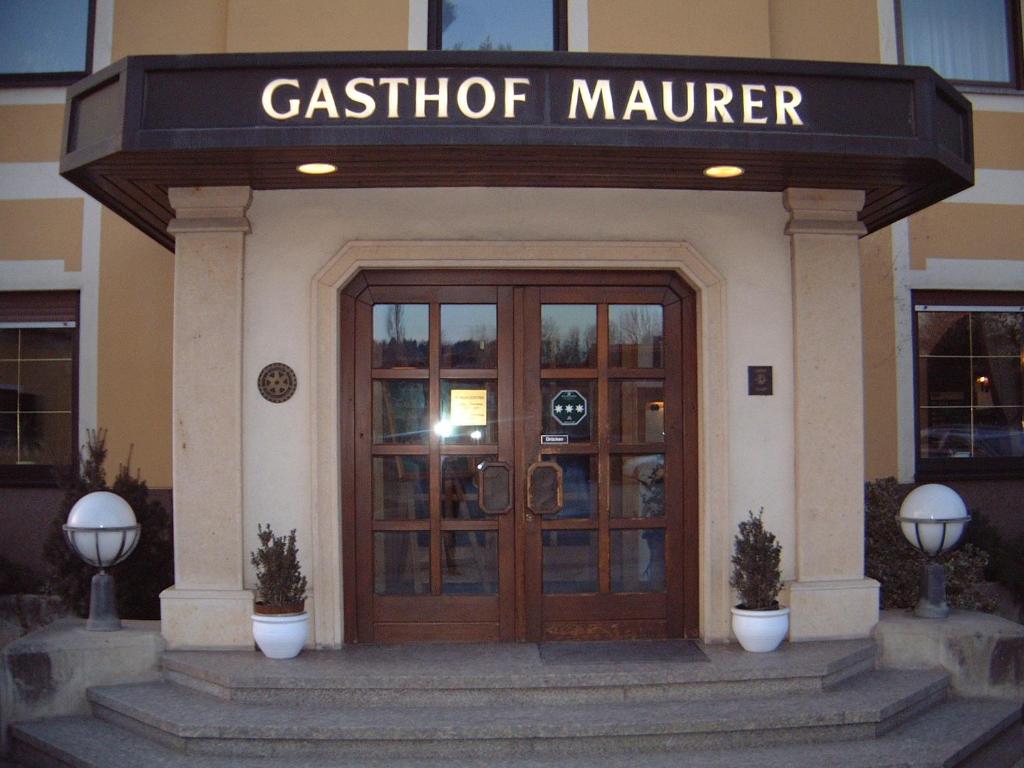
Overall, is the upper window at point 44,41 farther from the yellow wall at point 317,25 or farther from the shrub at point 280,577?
the shrub at point 280,577

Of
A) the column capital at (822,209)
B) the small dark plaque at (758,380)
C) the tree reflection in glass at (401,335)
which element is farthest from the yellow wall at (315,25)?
the small dark plaque at (758,380)

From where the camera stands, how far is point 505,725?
5.36 meters

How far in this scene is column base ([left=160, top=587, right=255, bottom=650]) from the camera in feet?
20.5

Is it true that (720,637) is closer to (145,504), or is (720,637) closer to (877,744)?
(877,744)

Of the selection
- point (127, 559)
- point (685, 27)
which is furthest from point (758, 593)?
point (127, 559)

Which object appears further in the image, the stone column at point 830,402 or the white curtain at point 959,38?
the white curtain at point 959,38

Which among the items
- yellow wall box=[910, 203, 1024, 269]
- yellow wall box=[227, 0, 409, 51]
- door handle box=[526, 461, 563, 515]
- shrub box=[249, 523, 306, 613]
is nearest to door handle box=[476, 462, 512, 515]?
door handle box=[526, 461, 563, 515]

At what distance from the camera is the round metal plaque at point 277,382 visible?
21.0ft

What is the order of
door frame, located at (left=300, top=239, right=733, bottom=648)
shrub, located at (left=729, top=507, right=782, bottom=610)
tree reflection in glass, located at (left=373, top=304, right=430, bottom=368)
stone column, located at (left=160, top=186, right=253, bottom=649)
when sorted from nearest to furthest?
shrub, located at (left=729, top=507, right=782, bottom=610) → stone column, located at (left=160, top=186, right=253, bottom=649) → door frame, located at (left=300, top=239, right=733, bottom=648) → tree reflection in glass, located at (left=373, top=304, right=430, bottom=368)

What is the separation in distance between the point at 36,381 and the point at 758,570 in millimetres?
6085

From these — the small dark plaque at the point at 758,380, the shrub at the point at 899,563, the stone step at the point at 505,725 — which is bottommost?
the stone step at the point at 505,725

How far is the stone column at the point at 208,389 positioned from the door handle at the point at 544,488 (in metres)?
1.89

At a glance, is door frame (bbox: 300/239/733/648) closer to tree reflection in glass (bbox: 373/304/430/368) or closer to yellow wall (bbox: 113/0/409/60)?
tree reflection in glass (bbox: 373/304/430/368)

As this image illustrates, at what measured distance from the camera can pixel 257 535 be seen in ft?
21.0
